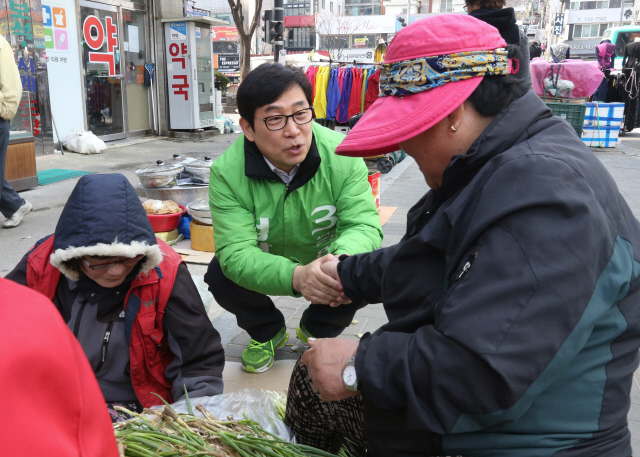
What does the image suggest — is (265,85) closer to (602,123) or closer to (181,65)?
(181,65)

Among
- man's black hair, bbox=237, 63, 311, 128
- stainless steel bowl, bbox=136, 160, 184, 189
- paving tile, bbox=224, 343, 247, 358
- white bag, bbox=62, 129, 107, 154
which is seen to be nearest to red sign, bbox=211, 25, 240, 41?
white bag, bbox=62, 129, 107, 154

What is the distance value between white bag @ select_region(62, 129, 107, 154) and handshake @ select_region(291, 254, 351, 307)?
30.9ft

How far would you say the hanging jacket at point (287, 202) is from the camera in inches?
113

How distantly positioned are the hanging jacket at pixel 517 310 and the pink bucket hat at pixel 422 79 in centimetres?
12

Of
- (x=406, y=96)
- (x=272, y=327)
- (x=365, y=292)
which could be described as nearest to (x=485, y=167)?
(x=406, y=96)

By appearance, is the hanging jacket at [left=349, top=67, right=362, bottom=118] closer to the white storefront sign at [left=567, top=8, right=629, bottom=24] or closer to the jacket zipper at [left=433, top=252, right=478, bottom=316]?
the jacket zipper at [left=433, top=252, right=478, bottom=316]

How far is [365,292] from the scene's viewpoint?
2002 millimetres

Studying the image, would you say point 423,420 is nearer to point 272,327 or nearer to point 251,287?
point 251,287

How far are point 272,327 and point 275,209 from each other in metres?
0.81

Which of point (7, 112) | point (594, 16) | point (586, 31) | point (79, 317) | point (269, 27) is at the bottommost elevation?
point (79, 317)

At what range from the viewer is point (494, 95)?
142 centimetres

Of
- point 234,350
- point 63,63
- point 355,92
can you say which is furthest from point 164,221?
point 63,63

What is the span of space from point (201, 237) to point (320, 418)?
358 cm

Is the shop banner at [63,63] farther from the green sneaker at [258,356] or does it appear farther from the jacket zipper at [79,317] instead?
the jacket zipper at [79,317]
